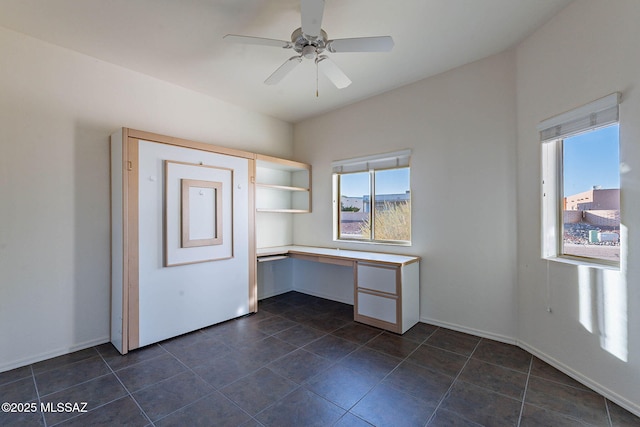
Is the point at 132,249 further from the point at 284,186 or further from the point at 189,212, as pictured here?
the point at 284,186

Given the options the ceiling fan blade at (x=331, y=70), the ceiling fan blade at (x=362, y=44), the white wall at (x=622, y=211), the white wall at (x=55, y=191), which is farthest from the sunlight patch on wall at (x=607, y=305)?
the white wall at (x=55, y=191)

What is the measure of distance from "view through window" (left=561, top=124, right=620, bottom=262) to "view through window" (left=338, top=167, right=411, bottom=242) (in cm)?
154

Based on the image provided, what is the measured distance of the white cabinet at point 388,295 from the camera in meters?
2.99

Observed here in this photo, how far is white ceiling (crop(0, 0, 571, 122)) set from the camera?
6.95 feet

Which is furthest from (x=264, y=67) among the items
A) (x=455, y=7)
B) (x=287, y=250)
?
(x=287, y=250)

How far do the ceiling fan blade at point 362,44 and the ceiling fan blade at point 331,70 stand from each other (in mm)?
161

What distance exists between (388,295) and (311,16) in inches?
105

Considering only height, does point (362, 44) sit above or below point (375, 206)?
above

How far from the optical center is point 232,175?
3.41 meters

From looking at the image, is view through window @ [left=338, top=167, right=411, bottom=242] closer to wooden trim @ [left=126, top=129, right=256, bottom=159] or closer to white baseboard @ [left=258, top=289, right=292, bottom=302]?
white baseboard @ [left=258, top=289, right=292, bottom=302]

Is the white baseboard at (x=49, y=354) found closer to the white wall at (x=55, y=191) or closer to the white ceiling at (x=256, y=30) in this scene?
the white wall at (x=55, y=191)

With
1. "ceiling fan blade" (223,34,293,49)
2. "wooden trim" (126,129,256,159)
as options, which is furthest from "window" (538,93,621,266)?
"wooden trim" (126,129,256,159)

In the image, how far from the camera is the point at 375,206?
3.91 m

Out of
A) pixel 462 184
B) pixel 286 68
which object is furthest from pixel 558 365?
pixel 286 68
